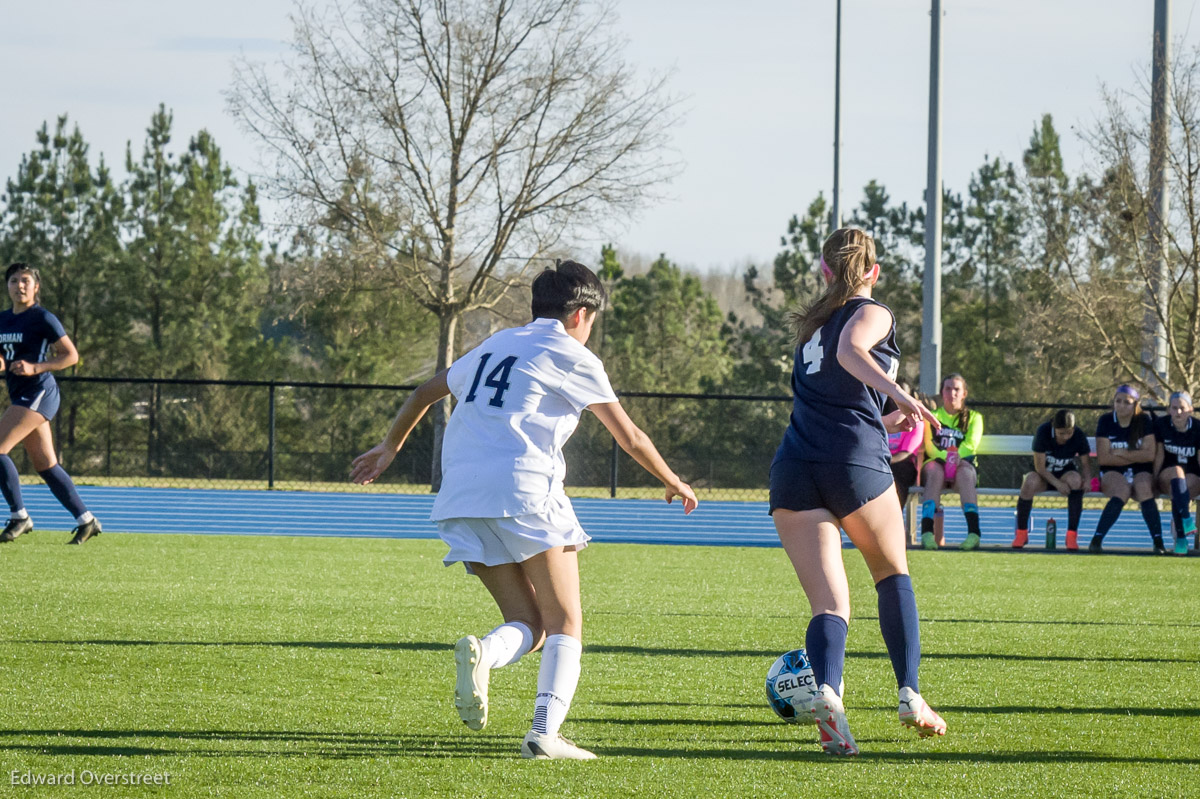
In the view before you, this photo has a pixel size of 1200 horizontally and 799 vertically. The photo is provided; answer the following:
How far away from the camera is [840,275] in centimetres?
455

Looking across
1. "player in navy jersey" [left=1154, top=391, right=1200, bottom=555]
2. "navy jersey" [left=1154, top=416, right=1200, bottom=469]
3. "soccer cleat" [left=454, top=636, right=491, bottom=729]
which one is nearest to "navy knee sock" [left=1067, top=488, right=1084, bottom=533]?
"player in navy jersey" [left=1154, top=391, right=1200, bottom=555]

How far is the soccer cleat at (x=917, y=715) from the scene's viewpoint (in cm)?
421

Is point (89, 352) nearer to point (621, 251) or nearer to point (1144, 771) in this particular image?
point (621, 251)

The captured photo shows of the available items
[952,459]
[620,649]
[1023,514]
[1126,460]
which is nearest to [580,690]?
[620,649]

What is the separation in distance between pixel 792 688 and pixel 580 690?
3.31 feet

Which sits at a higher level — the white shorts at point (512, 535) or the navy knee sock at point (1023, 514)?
the white shorts at point (512, 535)

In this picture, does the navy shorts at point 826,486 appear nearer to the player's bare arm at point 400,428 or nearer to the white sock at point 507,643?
the white sock at point 507,643

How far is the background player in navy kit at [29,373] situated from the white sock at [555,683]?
23.0 feet

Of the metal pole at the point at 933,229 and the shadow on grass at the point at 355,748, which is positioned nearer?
the shadow on grass at the point at 355,748

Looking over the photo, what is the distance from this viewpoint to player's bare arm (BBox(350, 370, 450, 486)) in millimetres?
4305

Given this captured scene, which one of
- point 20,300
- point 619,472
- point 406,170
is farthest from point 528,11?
point 20,300

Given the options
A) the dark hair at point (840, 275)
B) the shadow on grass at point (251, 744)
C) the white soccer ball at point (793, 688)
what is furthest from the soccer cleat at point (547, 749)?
the dark hair at point (840, 275)

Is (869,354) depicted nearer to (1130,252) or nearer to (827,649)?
(827,649)

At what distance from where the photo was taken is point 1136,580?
10.6m
